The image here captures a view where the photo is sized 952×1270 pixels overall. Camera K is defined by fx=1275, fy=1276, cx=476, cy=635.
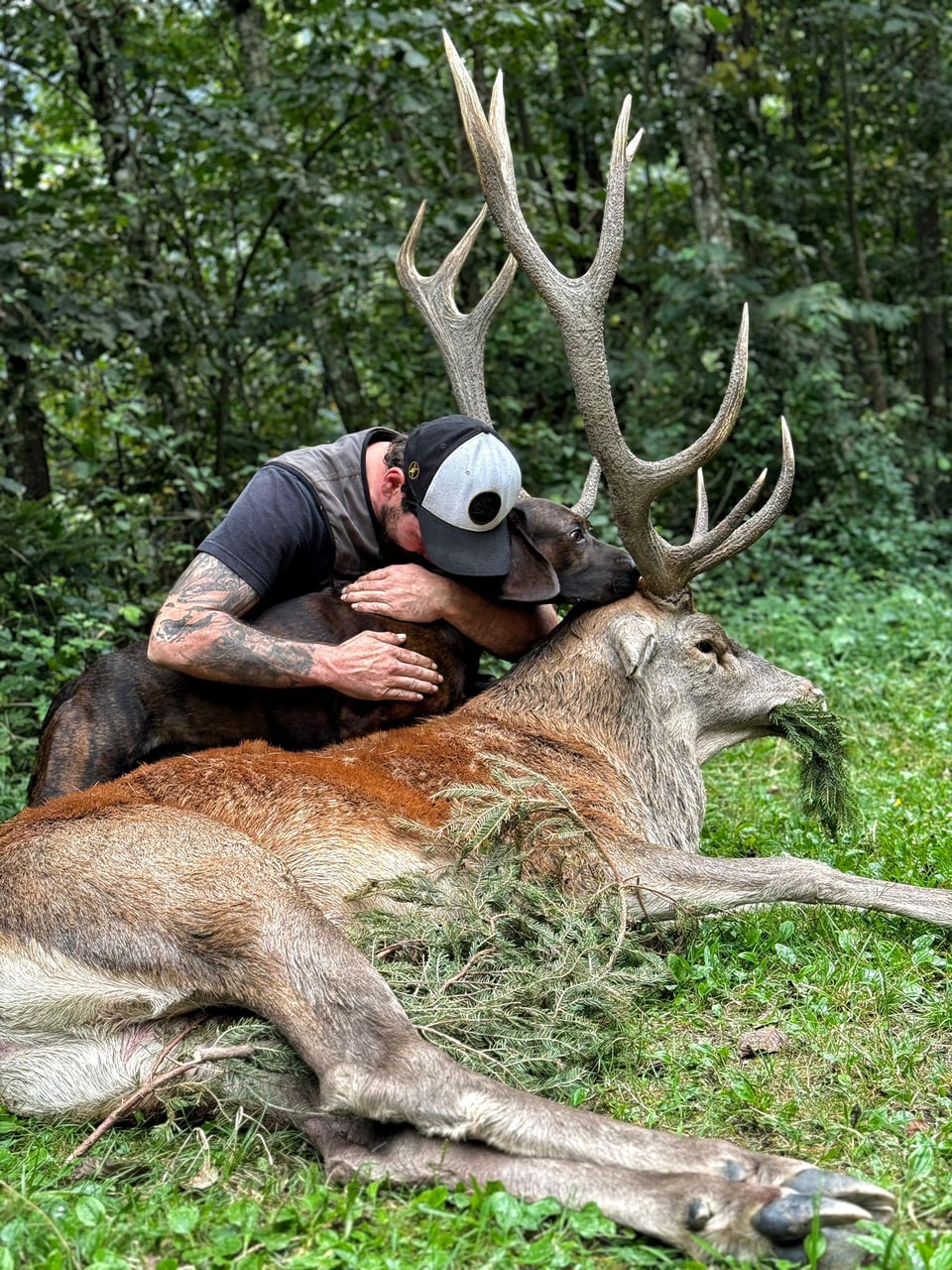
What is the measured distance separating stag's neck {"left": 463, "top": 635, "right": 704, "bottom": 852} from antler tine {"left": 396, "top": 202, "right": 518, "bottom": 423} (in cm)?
137

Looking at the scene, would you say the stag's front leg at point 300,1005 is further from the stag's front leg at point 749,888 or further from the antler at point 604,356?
the antler at point 604,356

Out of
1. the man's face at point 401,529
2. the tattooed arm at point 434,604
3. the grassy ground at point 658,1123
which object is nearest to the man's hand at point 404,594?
the tattooed arm at point 434,604

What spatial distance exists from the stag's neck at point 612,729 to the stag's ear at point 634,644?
7 cm

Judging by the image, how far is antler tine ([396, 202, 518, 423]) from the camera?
5734 millimetres

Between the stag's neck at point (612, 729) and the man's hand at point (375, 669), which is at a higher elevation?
the man's hand at point (375, 669)

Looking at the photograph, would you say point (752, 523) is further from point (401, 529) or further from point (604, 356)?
point (401, 529)

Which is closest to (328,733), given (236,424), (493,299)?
(493,299)

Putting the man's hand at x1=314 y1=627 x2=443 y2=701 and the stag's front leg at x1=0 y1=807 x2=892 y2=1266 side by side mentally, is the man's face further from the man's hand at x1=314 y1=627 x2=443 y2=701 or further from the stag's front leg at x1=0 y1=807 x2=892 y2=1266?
the stag's front leg at x1=0 y1=807 x2=892 y2=1266

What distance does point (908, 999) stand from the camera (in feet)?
12.3

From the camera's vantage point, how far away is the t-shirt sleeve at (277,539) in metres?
4.73

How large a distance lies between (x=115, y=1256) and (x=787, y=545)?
30.3 ft

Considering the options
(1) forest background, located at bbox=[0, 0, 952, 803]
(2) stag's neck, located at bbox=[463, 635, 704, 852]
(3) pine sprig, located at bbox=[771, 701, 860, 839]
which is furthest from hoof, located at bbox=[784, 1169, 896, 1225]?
(1) forest background, located at bbox=[0, 0, 952, 803]

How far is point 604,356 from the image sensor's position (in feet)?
14.9

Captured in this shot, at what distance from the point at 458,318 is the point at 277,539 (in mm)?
1655
